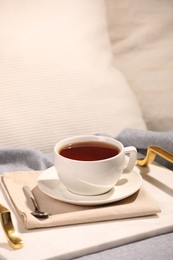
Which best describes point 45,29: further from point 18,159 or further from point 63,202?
point 63,202

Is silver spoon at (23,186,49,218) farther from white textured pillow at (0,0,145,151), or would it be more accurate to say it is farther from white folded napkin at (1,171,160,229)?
white textured pillow at (0,0,145,151)

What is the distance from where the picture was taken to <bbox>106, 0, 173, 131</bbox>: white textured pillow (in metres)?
1.13

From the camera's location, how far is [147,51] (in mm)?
1184

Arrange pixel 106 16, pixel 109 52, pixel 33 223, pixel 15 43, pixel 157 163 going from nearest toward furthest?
pixel 33 223
pixel 157 163
pixel 15 43
pixel 109 52
pixel 106 16

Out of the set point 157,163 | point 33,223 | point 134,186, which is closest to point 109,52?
point 157,163

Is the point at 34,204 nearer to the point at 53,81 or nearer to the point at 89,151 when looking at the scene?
the point at 89,151

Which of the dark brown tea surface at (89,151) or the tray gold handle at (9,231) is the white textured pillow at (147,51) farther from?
the tray gold handle at (9,231)

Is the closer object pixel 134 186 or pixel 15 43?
pixel 134 186

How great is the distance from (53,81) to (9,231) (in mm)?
454

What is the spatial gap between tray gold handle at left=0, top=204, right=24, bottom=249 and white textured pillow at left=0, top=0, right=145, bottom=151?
1.08ft

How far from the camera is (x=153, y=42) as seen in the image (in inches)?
46.9

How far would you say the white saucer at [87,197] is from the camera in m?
0.62

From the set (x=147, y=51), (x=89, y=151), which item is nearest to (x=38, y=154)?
(x=89, y=151)

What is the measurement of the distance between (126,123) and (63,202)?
39cm
